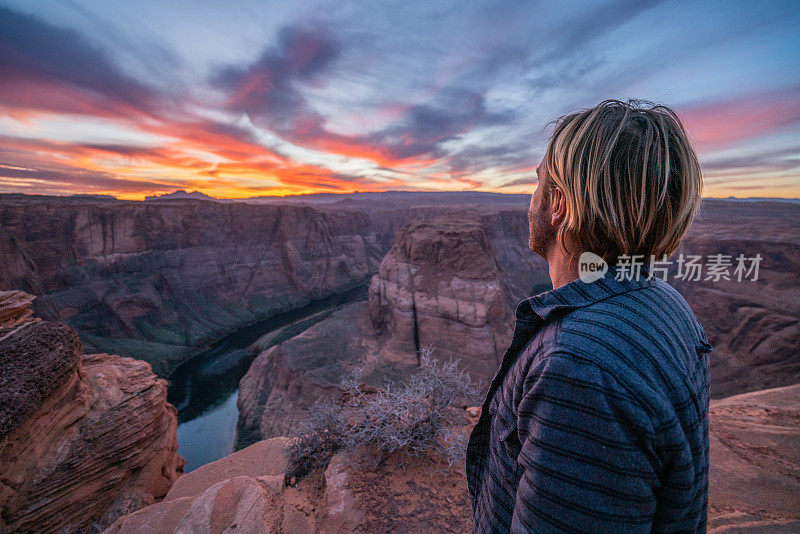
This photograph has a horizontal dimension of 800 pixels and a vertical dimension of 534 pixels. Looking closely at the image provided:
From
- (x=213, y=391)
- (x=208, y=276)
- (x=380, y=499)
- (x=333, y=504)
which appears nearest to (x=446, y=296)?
(x=380, y=499)

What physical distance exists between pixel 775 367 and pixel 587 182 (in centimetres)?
2396

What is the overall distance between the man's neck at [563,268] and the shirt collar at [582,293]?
0.44 ft

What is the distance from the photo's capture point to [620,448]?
2.40ft

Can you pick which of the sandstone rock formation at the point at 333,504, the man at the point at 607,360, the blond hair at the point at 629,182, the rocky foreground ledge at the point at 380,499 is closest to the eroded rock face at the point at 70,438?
the rocky foreground ledge at the point at 380,499

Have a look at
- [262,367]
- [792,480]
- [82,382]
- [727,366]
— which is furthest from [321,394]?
[727,366]

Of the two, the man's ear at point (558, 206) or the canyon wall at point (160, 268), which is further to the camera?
the canyon wall at point (160, 268)

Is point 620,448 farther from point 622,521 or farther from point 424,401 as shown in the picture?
point 424,401

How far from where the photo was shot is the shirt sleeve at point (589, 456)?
A: 0.73 metres

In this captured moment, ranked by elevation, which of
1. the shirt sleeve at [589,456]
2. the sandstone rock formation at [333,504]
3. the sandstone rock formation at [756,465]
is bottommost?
the sandstone rock formation at [756,465]

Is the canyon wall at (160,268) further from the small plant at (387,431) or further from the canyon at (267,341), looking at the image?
the small plant at (387,431)

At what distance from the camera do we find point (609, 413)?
28.5 inches

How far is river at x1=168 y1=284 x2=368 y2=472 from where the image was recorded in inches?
598

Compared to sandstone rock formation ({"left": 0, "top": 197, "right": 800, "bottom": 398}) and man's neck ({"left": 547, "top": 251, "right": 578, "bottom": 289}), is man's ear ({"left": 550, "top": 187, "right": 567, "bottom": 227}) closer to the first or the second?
man's neck ({"left": 547, "top": 251, "right": 578, "bottom": 289})

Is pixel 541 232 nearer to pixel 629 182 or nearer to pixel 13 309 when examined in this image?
pixel 629 182
